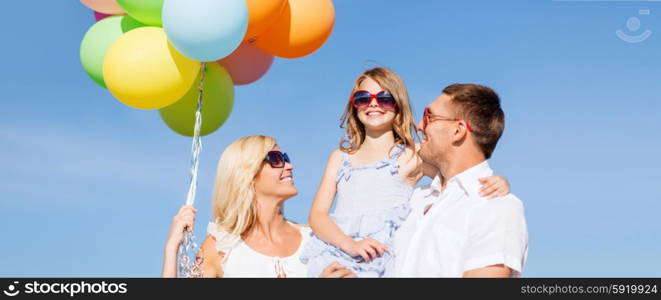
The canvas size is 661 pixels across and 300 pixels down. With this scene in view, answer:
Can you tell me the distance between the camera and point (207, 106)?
658 centimetres

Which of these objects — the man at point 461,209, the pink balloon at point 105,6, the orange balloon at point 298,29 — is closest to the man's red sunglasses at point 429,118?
the man at point 461,209

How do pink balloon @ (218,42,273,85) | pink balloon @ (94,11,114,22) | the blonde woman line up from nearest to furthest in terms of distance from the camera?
the blonde woman → pink balloon @ (218,42,273,85) → pink balloon @ (94,11,114,22)

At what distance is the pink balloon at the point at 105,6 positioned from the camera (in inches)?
259

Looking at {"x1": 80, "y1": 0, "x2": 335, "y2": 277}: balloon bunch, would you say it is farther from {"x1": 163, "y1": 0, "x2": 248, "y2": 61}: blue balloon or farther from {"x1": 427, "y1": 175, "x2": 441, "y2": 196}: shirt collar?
{"x1": 427, "y1": 175, "x2": 441, "y2": 196}: shirt collar

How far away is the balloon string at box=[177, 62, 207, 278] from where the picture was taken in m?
5.74

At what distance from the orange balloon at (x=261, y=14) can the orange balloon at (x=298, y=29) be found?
16cm

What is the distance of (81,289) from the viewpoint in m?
5.33

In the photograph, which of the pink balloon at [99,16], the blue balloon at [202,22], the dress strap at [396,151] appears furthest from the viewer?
the pink balloon at [99,16]

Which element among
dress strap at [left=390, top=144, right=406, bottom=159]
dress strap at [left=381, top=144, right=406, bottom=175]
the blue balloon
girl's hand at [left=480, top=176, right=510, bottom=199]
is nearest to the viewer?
girl's hand at [left=480, top=176, right=510, bottom=199]

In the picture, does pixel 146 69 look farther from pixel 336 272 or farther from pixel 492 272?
pixel 492 272

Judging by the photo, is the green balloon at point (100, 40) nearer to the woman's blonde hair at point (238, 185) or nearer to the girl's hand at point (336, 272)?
the woman's blonde hair at point (238, 185)

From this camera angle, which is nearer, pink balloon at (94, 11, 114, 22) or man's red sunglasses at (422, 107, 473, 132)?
man's red sunglasses at (422, 107, 473, 132)

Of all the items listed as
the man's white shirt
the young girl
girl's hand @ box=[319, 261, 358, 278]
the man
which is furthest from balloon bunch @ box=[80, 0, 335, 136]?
the man's white shirt

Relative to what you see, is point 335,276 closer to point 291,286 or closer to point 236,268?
point 291,286
